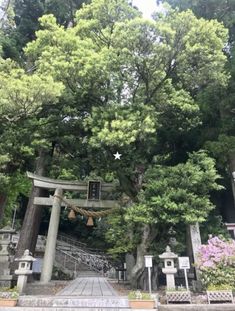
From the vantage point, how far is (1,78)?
8.43 m

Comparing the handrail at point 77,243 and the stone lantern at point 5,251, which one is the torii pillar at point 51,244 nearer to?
the stone lantern at point 5,251

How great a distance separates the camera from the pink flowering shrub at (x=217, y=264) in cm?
753

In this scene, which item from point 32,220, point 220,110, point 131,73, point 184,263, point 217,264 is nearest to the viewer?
point 184,263

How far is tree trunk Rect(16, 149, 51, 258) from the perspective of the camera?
12648mm

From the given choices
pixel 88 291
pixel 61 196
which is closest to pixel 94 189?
pixel 61 196

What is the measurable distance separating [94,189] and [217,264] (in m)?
5.84

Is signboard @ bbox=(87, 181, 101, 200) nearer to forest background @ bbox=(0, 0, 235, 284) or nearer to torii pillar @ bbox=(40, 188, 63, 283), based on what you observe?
forest background @ bbox=(0, 0, 235, 284)

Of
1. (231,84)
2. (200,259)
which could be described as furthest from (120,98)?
(200,259)

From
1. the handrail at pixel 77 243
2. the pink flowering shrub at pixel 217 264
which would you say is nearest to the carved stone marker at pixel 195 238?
the pink flowering shrub at pixel 217 264

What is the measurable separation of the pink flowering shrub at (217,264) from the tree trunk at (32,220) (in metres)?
7.80

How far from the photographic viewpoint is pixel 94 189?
12047mm

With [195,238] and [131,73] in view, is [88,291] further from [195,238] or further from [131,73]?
[131,73]

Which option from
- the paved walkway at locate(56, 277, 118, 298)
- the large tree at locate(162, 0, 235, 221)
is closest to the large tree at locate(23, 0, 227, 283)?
the large tree at locate(162, 0, 235, 221)

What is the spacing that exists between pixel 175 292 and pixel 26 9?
1597 cm
